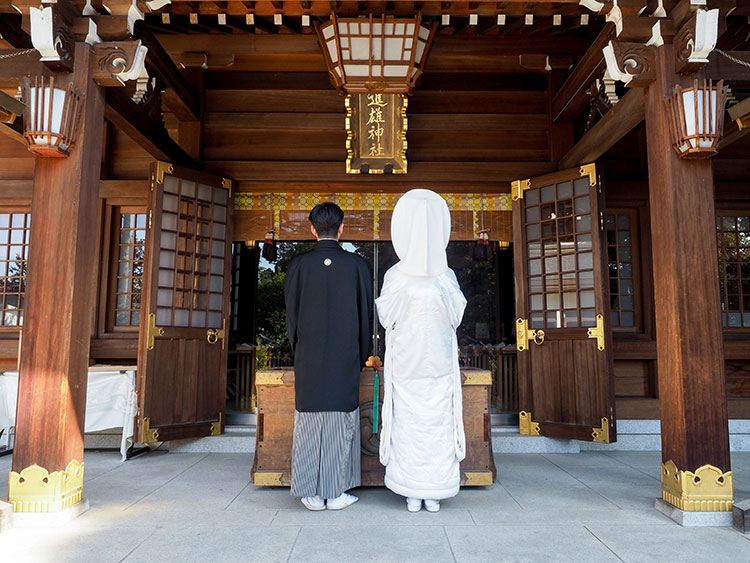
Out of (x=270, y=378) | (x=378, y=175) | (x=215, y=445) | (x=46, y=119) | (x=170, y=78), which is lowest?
(x=215, y=445)

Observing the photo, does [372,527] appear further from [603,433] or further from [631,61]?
[631,61]

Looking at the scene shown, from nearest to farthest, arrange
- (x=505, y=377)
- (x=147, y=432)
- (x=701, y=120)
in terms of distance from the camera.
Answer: (x=701, y=120), (x=147, y=432), (x=505, y=377)

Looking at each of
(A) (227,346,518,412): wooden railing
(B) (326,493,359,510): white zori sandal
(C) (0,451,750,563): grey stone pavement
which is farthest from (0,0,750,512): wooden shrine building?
(A) (227,346,518,412): wooden railing

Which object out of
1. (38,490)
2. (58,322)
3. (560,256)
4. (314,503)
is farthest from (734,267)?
(38,490)

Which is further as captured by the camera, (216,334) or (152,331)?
(216,334)

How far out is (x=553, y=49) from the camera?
527 cm

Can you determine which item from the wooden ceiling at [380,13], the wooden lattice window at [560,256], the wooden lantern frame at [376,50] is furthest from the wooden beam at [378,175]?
the wooden ceiling at [380,13]

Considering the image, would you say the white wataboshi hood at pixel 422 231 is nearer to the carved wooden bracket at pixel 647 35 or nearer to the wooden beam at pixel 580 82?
the carved wooden bracket at pixel 647 35

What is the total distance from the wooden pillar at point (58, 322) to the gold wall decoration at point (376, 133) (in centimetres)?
238

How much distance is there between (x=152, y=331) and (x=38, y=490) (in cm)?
187

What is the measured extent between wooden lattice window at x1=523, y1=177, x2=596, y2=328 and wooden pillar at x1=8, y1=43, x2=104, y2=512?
380 cm

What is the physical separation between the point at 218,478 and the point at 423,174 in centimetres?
325

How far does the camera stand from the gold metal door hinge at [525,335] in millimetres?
5113

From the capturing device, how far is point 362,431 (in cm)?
353
